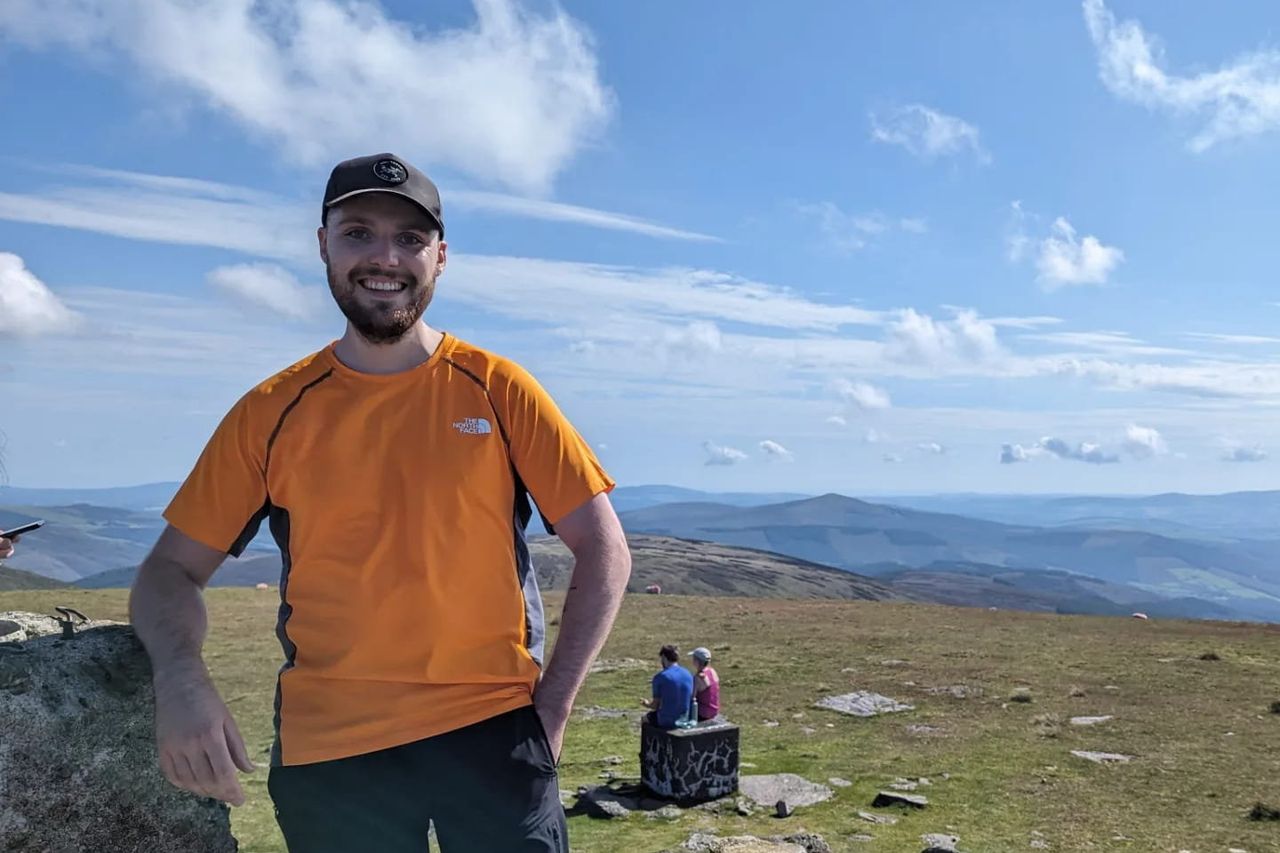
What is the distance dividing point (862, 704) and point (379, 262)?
17.4 metres

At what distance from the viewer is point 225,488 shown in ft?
10.2

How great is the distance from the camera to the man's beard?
3131mm

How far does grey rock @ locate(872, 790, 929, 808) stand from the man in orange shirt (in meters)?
9.97

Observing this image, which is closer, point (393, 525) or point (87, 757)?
point (393, 525)

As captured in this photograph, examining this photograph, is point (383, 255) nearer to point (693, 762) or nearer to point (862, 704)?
point (693, 762)

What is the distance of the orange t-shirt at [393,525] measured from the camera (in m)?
2.91

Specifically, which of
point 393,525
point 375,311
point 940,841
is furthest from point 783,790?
point 375,311

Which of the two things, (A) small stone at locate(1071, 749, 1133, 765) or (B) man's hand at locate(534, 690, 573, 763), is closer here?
(B) man's hand at locate(534, 690, 573, 763)

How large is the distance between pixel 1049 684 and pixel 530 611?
819 inches

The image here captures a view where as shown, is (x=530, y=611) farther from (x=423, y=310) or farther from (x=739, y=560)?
(x=739, y=560)

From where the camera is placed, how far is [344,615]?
295cm

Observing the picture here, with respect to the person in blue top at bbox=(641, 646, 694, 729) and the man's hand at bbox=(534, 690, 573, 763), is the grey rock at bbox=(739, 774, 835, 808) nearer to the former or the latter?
the person in blue top at bbox=(641, 646, 694, 729)

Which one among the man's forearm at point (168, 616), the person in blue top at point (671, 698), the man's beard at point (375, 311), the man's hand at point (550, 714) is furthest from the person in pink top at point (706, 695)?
the man's beard at point (375, 311)

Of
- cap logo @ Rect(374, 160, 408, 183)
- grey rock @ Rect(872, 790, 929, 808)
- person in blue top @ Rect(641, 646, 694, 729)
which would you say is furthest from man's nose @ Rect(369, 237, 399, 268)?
grey rock @ Rect(872, 790, 929, 808)
